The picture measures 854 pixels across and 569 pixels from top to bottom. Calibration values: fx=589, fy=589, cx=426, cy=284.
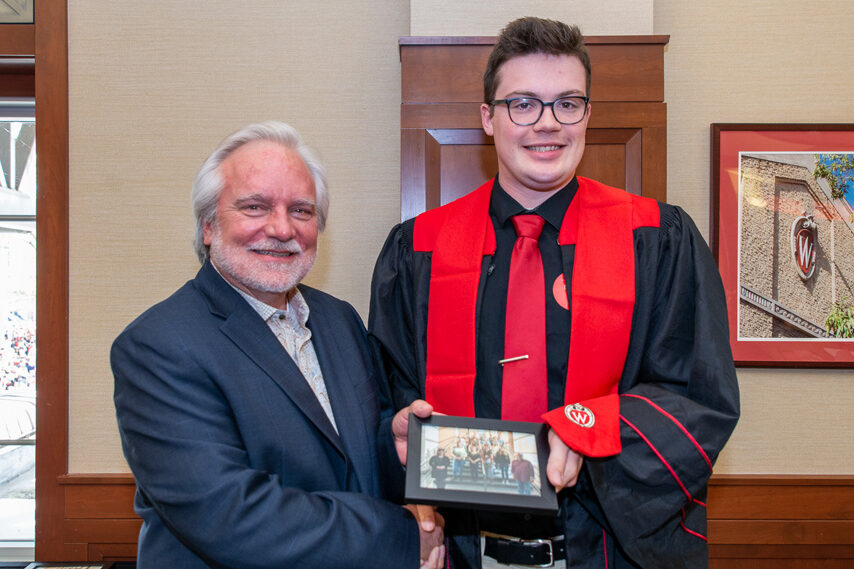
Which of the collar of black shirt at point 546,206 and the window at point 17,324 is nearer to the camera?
the collar of black shirt at point 546,206

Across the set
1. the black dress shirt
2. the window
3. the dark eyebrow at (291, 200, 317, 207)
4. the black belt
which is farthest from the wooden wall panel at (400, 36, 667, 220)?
the window

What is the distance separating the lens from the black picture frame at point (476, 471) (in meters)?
1.19

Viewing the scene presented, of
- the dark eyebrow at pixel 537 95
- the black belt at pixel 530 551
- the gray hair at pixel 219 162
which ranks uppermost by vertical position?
the dark eyebrow at pixel 537 95

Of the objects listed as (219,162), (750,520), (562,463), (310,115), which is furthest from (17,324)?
(750,520)

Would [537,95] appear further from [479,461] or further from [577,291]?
[479,461]

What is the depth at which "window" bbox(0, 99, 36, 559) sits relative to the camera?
9.43 feet

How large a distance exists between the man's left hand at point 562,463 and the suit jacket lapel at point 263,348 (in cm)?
50

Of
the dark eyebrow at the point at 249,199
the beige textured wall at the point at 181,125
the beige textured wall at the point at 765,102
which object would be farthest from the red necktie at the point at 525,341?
the beige textured wall at the point at 765,102

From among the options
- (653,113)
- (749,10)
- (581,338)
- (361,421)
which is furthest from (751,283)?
(361,421)

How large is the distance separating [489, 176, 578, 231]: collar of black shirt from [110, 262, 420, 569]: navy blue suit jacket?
0.68 meters

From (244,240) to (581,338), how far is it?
0.88 metres

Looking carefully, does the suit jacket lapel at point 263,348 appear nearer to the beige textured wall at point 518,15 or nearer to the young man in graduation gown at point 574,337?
the young man in graduation gown at point 574,337

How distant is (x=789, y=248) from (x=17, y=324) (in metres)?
3.59

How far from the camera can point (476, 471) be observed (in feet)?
4.06
